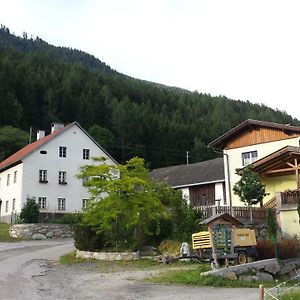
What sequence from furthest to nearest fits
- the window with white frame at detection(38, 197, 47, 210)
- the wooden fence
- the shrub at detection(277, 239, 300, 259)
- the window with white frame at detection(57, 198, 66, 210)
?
the window with white frame at detection(57, 198, 66, 210)
the window with white frame at detection(38, 197, 47, 210)
the wooden fence
the shrub at detection(277, 239, 300, 259)

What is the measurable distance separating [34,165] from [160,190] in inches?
→ 918

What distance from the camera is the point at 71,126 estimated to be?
163 ft

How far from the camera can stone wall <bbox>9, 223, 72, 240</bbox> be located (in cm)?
3709

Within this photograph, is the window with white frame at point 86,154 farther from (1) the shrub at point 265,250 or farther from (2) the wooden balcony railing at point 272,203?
(1) the shrub at point 265,250

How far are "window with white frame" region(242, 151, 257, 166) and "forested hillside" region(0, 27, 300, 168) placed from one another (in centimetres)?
4402

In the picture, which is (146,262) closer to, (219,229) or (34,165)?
(219,229)

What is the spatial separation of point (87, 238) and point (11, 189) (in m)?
24.1

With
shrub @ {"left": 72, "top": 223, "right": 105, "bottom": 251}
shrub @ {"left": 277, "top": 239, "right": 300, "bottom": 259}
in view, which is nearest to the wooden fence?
shrub @ {"left": 277, "top": 239, "right": 300, "bottom": 259}

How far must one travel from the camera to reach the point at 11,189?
47531mm

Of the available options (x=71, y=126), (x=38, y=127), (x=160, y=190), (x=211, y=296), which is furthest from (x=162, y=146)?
(x=211, y=296)

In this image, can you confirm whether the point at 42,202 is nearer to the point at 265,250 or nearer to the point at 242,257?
the point at 265,250

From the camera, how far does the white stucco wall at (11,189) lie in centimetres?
4556

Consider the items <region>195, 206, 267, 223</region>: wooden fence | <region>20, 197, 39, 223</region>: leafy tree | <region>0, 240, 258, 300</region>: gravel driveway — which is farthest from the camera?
<region>20, 197, 39, 223</region>: leafy tree

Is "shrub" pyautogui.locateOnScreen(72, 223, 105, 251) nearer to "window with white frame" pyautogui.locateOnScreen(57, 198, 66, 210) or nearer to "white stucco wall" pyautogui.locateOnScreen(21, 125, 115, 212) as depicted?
"white stucco wall" pyautogui.locateOnScreen(21, 125, 115, 212)
